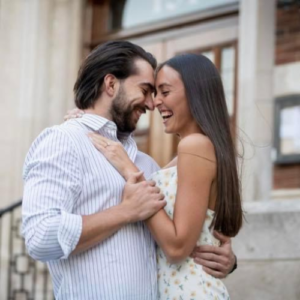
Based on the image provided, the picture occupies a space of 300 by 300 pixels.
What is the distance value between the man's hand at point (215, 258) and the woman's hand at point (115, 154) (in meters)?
0.43

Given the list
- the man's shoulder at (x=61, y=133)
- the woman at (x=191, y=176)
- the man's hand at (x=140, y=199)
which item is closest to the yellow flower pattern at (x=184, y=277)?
the woman at (x=191, y=176)

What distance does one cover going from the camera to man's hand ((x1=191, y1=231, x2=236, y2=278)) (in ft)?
11.4

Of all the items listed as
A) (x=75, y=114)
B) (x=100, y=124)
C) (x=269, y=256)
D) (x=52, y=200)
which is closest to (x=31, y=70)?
(x=269, y=256)

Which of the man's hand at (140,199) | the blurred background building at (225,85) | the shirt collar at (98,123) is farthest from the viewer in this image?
the blurred background building at (225,85)

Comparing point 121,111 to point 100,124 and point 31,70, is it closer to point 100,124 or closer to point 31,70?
point 100,124

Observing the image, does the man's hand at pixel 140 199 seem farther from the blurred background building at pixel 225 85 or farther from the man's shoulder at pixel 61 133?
the blurred background building at pixel 225 85

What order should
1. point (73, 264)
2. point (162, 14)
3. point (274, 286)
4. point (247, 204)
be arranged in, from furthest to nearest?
point (162, 14)
point (247, 204)
point (274, 286)
point (73, 264)

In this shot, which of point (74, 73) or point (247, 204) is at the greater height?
point (74, 73)

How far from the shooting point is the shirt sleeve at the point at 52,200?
313 centimetres

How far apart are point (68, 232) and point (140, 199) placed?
36 centimetres

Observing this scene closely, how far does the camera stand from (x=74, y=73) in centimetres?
934

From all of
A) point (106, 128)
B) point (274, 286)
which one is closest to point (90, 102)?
point (106, 128)

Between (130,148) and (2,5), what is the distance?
621cm

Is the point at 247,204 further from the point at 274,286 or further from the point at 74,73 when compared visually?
the point at 74,73
